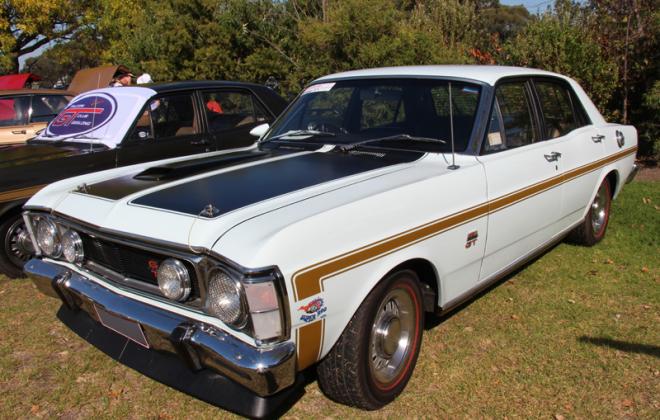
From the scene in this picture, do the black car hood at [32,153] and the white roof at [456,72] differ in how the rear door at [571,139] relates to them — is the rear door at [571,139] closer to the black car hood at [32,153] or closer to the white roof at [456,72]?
the white roof at [456,72]

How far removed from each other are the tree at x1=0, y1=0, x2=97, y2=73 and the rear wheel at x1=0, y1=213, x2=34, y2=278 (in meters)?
18.7

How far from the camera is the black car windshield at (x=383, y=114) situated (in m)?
3.66

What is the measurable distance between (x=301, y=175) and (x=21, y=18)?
74.4 feet

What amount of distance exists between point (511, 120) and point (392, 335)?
1.78 meters

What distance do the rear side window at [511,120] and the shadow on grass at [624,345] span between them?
134 centimetres

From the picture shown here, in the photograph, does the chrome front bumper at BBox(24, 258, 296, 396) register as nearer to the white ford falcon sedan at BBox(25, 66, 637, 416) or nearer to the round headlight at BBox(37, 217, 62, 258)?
the white ford falcon sedan at BBox(25, 66, 637, 416)

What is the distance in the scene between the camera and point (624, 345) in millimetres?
3572

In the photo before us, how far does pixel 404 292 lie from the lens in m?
3.04

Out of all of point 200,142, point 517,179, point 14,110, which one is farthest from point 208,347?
point 14,110

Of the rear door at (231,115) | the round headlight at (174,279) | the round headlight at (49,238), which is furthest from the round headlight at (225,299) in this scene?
the rear door at (231,115)

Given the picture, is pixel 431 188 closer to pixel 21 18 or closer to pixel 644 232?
pixel 644 232

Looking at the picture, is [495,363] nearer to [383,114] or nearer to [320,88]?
[383,114]

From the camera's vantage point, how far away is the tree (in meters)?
20.8

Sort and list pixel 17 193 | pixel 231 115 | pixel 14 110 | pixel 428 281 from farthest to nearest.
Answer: pixel 14 110 < pixel 231 115 < pixel 17 193 < pixel 428 281
